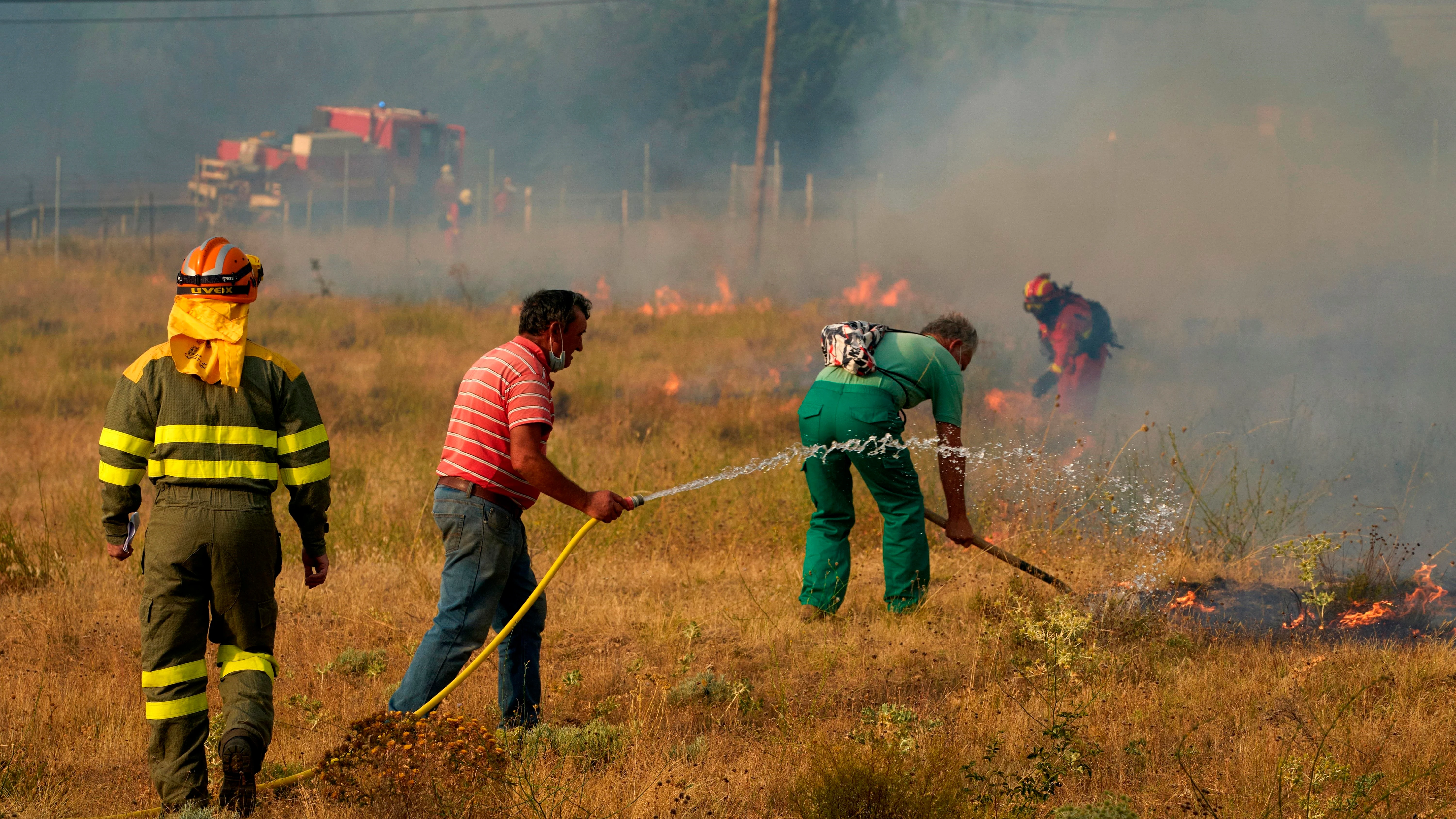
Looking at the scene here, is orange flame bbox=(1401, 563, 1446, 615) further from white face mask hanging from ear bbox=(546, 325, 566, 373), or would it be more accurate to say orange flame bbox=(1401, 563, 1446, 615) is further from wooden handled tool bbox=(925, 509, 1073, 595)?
white face mask hanging from ear bbox=(546, 325, 566, 373)

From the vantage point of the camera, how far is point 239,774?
3.35 metres

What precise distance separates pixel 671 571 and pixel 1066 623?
8.41 ft

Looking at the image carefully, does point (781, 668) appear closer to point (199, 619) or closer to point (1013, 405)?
point (199, 619)

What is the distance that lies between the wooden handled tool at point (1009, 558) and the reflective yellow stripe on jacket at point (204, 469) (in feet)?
9.68

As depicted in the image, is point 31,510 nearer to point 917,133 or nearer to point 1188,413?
point 1188,413

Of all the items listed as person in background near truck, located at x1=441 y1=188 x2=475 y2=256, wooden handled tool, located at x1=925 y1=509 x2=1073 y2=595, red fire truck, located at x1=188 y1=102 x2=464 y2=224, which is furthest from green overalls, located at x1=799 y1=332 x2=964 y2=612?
red fire truck, located at x1=188 y1=102 x2=464 y2=224

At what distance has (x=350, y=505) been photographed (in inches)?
285

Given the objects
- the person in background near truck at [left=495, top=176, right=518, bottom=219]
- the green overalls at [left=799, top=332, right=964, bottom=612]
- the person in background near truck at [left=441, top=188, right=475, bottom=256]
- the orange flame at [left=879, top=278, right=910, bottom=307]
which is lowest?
the green overalls at [left=799, top=332, right=964, bottom=612]

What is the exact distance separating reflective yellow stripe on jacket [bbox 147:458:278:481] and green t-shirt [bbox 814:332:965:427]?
8.95ft

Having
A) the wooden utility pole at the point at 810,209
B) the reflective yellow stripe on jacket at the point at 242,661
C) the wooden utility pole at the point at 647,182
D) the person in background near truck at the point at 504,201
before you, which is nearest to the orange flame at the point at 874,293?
the wooden utility pole at the point at 810,209

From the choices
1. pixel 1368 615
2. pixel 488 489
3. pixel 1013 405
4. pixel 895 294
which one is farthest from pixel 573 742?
pixel 895 294

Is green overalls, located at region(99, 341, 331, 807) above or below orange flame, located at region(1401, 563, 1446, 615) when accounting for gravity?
above

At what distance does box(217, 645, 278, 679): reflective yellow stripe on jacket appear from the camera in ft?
11.2

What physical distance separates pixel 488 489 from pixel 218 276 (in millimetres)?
1054
